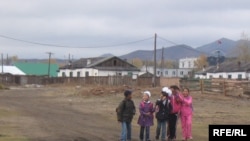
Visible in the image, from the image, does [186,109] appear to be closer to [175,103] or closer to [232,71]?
[175,103]

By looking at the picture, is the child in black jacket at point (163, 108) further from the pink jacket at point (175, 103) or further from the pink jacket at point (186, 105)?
the pink jacket at point (186, 105)

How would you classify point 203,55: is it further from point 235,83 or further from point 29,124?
point 29,124

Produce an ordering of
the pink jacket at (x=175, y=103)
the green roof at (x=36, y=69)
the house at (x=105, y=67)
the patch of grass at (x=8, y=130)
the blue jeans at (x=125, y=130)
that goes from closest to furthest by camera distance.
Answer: the blue jeans at (x=125, y=130) < the pink jacket at (x=175, y=103) < the patch of grass at (x=8, y=130) < the house at (x=105, y=67) < the green roof at (x=36, y=69)

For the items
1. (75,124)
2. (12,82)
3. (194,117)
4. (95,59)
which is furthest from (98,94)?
(95,59)

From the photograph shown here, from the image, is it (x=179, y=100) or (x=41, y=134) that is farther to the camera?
(x=41, y=134)

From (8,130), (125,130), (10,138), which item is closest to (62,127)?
(8,130)

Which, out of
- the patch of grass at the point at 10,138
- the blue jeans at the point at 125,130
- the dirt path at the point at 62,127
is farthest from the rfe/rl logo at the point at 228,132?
the patch of grass at the point at 10,138

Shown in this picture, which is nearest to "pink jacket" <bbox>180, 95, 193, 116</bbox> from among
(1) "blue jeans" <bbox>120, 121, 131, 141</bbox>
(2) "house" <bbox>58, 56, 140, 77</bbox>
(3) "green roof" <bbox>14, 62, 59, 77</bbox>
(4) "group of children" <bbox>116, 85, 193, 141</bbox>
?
(4) "group of children" <bbox>116, 85, 193, 141</bbox>

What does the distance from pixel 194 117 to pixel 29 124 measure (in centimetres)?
855

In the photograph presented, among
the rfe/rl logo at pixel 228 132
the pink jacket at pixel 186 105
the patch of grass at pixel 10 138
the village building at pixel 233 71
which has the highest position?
the village building at pixel 233 71

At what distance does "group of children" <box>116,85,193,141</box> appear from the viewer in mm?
14344

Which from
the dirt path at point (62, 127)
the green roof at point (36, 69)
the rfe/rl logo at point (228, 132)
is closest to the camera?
the rfe/rl logo at point (228, 132)

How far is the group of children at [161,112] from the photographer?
14.3 meters

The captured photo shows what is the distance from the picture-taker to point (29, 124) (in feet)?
68.7
